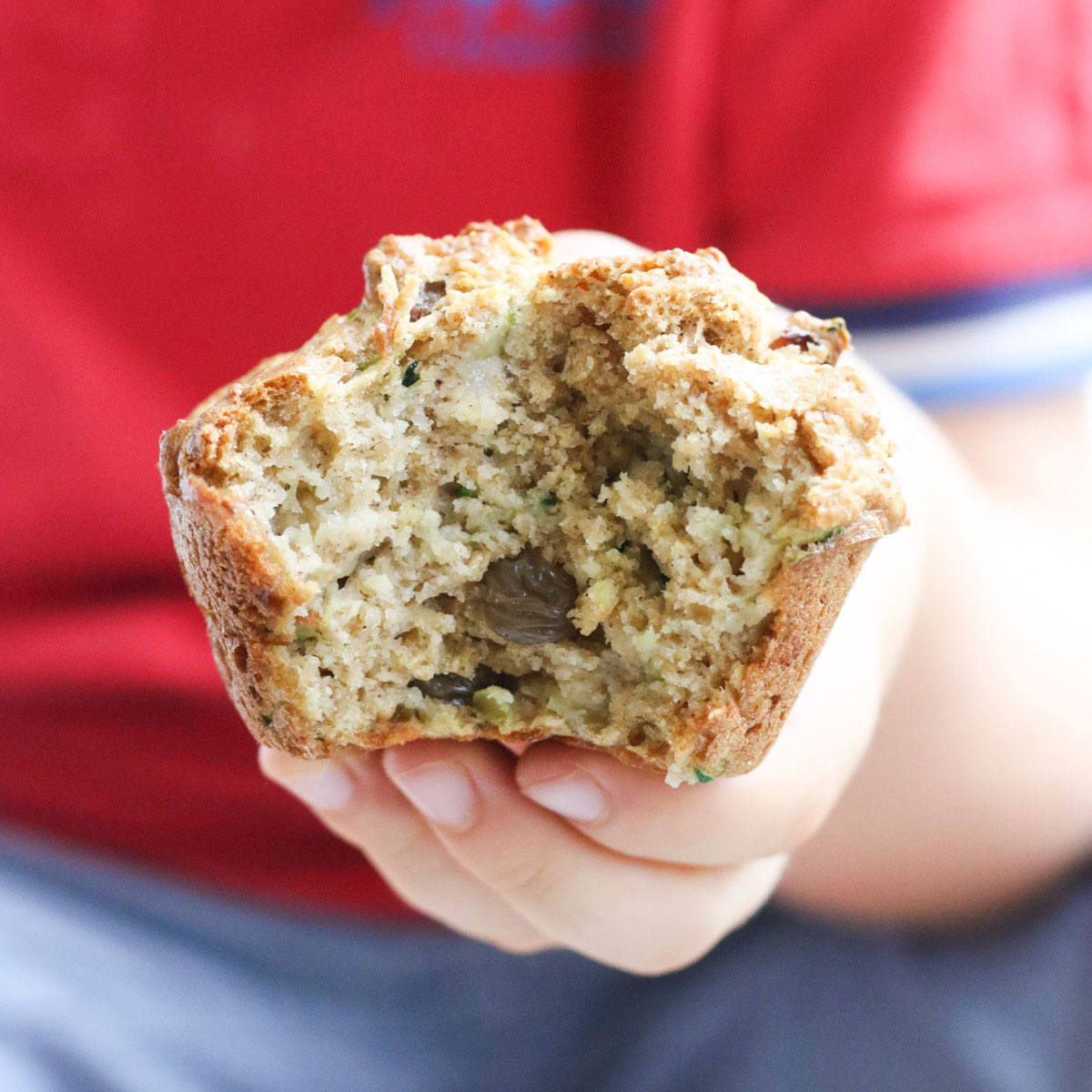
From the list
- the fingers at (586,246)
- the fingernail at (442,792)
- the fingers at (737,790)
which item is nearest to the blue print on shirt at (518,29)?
the fingers at (586,246)

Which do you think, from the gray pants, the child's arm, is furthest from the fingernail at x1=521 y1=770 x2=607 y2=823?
the gray pants

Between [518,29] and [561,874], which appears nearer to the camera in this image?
[561,874]

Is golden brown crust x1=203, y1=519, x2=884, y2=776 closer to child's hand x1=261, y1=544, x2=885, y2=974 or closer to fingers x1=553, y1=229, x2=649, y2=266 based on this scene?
child's hand x1=261, y1=544, x2=885, y2=974

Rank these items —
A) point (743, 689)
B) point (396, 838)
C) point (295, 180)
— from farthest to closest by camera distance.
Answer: point (295, 180), point (396, 838), point (743, 689)

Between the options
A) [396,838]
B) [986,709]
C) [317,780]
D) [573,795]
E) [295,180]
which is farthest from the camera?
[295,180]

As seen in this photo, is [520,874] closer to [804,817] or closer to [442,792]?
[442,792]

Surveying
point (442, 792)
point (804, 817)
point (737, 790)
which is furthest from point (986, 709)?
point (442, 792)

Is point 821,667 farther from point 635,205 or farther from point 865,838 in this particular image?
point 635,205

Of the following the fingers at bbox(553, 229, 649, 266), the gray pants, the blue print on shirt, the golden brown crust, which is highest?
the blue print on shirt
